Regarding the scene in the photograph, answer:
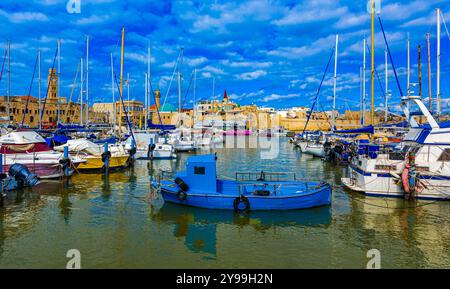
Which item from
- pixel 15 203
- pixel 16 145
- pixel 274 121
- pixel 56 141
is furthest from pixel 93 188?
pixel 274 121

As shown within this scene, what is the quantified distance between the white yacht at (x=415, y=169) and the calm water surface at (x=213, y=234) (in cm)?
90

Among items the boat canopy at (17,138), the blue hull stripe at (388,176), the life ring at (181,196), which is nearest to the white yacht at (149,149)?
the boat canopy at (17,138)

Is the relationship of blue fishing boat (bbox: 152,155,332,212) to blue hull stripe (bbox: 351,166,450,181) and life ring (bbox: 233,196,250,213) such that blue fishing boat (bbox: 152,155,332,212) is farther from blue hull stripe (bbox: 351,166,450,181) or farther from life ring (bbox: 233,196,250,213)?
blue hull stripe (bbox: 351,166,450,181)

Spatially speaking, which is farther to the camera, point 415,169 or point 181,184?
point 415,169

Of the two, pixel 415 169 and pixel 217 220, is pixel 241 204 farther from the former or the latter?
pixel 415 169

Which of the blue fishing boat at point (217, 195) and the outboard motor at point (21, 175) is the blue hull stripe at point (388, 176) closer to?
the blue fishing boat at point (217, 195)

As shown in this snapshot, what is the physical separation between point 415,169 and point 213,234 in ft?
45.7

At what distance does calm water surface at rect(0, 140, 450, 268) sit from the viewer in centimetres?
1208

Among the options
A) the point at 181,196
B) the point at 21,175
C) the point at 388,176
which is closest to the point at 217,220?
the point at 181,196

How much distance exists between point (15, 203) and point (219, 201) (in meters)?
12.6

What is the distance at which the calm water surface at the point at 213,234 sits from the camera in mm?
12078

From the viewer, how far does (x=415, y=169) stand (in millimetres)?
20531

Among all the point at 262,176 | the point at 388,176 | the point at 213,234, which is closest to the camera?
the point at 213,234

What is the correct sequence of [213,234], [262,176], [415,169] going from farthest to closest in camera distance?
[262,176]
[415,169]
[213,234]
